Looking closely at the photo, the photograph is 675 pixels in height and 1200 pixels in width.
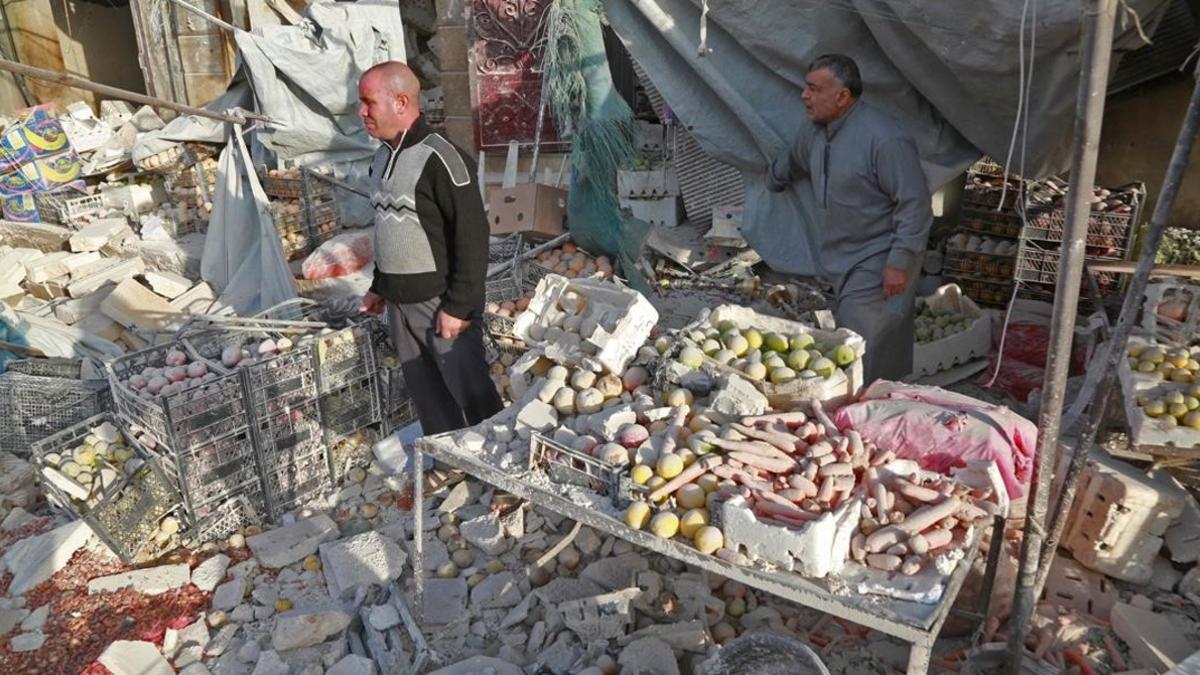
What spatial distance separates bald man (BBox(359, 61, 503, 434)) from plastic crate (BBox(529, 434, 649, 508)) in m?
1.25

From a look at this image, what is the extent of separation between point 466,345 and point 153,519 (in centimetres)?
169

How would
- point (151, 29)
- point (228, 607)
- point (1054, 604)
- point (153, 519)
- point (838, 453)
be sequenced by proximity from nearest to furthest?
point (838, 453) < point (1054, 604) < point (228, 607) < point (153, 519) < point (151, 29)

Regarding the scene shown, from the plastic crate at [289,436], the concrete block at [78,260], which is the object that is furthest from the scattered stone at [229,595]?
the concrete block at [78,260]

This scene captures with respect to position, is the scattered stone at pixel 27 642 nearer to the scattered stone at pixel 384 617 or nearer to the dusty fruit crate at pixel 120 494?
the dusty fruit crate at pixel 120 494

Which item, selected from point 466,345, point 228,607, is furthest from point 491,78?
point 228,607

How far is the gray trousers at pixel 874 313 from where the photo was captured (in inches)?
158

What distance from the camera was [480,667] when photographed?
275 centimetres

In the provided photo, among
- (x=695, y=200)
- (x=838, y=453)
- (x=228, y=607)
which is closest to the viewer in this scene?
(x=838, y=453)

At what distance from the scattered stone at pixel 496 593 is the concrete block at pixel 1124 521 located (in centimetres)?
238

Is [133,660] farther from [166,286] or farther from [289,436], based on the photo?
[166,286]

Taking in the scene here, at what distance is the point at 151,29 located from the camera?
11406 mm

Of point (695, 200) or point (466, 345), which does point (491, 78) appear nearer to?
point (695, 200)

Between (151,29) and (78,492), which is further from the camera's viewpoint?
(151,29)

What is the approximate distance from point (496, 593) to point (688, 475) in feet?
4.47
